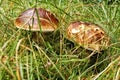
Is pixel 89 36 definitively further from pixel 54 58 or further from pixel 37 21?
pixel 37 21

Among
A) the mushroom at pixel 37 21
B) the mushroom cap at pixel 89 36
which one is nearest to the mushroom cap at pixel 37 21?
the mushroom at pixel 37 21

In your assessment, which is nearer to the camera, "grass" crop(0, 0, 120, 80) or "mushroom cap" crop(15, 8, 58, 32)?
"grass" crop(0, 0, 120, 80)

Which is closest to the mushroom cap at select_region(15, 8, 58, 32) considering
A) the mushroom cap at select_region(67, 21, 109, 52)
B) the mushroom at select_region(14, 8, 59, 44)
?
the mushroom at select_region(14, 8, 59, 44)

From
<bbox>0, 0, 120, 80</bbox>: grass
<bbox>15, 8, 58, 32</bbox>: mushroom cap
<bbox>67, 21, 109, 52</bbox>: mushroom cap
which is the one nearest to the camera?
<bbox>0, 0, 120, 80</bbox>: grass

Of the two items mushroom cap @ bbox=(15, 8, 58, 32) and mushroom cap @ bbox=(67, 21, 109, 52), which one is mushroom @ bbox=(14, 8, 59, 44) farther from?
mushroom cap @ bbox=(67, 21, 109, 52)

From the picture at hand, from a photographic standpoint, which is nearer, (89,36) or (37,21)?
(89,36)

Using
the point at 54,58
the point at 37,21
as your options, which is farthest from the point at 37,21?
the point at 54,58

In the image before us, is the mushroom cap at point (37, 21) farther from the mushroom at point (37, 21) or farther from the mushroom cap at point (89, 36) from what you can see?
the mushroom cap at point (89, 36)

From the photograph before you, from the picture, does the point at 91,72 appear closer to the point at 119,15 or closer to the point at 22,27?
the point at 22,27
